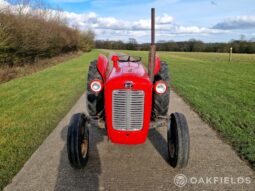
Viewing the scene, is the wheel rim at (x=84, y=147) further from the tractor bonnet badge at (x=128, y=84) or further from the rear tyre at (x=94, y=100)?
the tractor bonnet badge at (x=128, y=84)

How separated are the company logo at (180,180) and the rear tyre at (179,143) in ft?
0.56

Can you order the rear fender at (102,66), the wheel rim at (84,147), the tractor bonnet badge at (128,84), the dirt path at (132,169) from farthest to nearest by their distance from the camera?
the rear fender at (102,66), the wheel rim at (84,147), the tractor bonnet badge at (128,84), the dirt path at (132,169)

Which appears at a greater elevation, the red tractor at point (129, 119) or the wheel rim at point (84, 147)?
the red tractor at point (129, 119)

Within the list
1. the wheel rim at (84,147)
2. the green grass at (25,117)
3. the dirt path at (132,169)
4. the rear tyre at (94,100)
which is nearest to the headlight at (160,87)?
the rear tyre at (94,100)

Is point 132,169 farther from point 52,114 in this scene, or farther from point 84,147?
point 52,114

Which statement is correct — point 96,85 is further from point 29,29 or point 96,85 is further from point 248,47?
point 248,47

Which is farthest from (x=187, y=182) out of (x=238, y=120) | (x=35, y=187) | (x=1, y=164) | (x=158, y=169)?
(x=238, y=120)

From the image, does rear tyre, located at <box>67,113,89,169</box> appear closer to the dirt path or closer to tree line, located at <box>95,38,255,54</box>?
the dirt path

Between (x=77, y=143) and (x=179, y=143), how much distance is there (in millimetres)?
1391

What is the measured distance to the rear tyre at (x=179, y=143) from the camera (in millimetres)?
3738

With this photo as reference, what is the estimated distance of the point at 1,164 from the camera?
13.3ft

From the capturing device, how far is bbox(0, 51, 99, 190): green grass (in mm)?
4289

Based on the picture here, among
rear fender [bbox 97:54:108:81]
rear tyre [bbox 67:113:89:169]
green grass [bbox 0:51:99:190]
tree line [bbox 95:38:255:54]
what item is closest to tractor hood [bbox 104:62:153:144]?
rear tyre [bbox 67:113:89:169]

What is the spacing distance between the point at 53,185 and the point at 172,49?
72.9 metres
